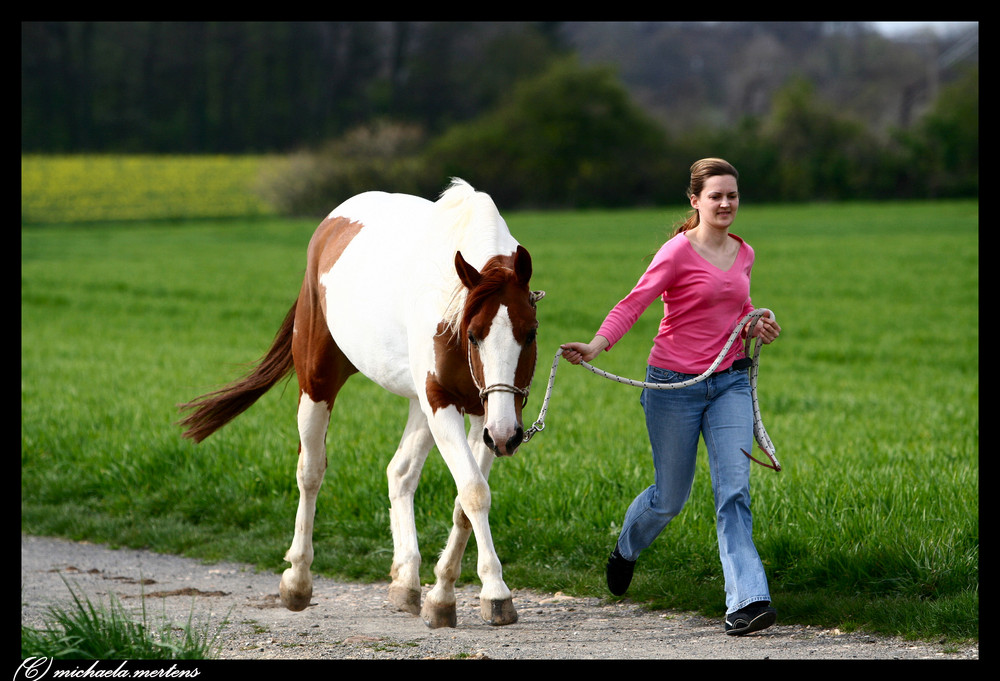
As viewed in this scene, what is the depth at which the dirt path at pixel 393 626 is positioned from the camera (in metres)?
4.39

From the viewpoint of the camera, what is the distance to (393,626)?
493 cm

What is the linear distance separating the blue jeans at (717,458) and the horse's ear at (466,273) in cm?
97

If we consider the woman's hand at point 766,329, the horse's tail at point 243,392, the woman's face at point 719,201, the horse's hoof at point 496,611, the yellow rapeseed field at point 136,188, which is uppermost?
the yellow rapeseed field at point 136,188

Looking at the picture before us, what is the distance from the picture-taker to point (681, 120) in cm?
6706

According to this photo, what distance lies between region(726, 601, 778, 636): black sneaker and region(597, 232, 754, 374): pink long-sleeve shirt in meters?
0.99

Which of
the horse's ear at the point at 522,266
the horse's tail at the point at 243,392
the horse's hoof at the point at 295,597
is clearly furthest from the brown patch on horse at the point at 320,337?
the horse's ear at the point at 522,266

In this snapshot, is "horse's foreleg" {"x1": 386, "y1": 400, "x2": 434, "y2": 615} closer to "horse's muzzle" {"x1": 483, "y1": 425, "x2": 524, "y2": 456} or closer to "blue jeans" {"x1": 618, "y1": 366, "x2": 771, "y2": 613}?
"blue jeans" {"x1": 618, "y1": 366, "x2": 771, "y2": 613}

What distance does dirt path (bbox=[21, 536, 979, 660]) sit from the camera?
Result: 14.4 feet

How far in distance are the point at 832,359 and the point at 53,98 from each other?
175 ft

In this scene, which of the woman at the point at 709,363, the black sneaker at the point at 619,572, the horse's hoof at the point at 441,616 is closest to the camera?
the woman at the point at 709,363

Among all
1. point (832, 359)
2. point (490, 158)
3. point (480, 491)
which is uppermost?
point (490, 158)

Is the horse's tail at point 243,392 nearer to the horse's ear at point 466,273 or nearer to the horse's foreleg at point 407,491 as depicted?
the horse's foreleg at point 407,491
